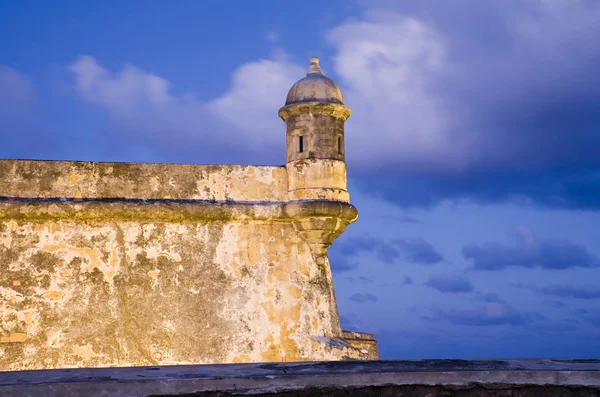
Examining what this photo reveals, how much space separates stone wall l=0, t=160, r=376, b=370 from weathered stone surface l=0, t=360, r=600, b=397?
4427 mm

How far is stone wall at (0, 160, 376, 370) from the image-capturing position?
9.38 meters

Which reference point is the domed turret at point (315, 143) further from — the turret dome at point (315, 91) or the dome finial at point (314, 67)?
the dome finial at point (314, 67)

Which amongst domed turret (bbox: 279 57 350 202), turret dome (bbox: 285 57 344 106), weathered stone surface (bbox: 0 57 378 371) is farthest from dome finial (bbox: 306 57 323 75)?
weathered stone surface (bbox: 0 57 378 371)

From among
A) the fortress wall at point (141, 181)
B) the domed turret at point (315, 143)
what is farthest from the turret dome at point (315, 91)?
the fortress wall at point (141, 181)

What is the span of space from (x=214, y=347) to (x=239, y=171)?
216cm

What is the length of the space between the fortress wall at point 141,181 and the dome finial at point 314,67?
1414 mm

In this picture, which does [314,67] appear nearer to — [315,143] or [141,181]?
[315,143]

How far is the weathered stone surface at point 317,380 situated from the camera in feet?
14.7

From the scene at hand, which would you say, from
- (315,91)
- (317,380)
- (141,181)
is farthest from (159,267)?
(317,380)

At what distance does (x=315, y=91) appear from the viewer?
10266mm

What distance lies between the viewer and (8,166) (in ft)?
31.8

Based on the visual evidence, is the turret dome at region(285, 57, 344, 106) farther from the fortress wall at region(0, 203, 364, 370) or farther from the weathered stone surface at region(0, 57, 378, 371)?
the fortress wall at region(0, 203, 364, 370)

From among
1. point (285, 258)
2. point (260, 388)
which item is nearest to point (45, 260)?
point (285, 258)

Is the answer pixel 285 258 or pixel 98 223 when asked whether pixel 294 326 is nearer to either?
pixel 285 258
